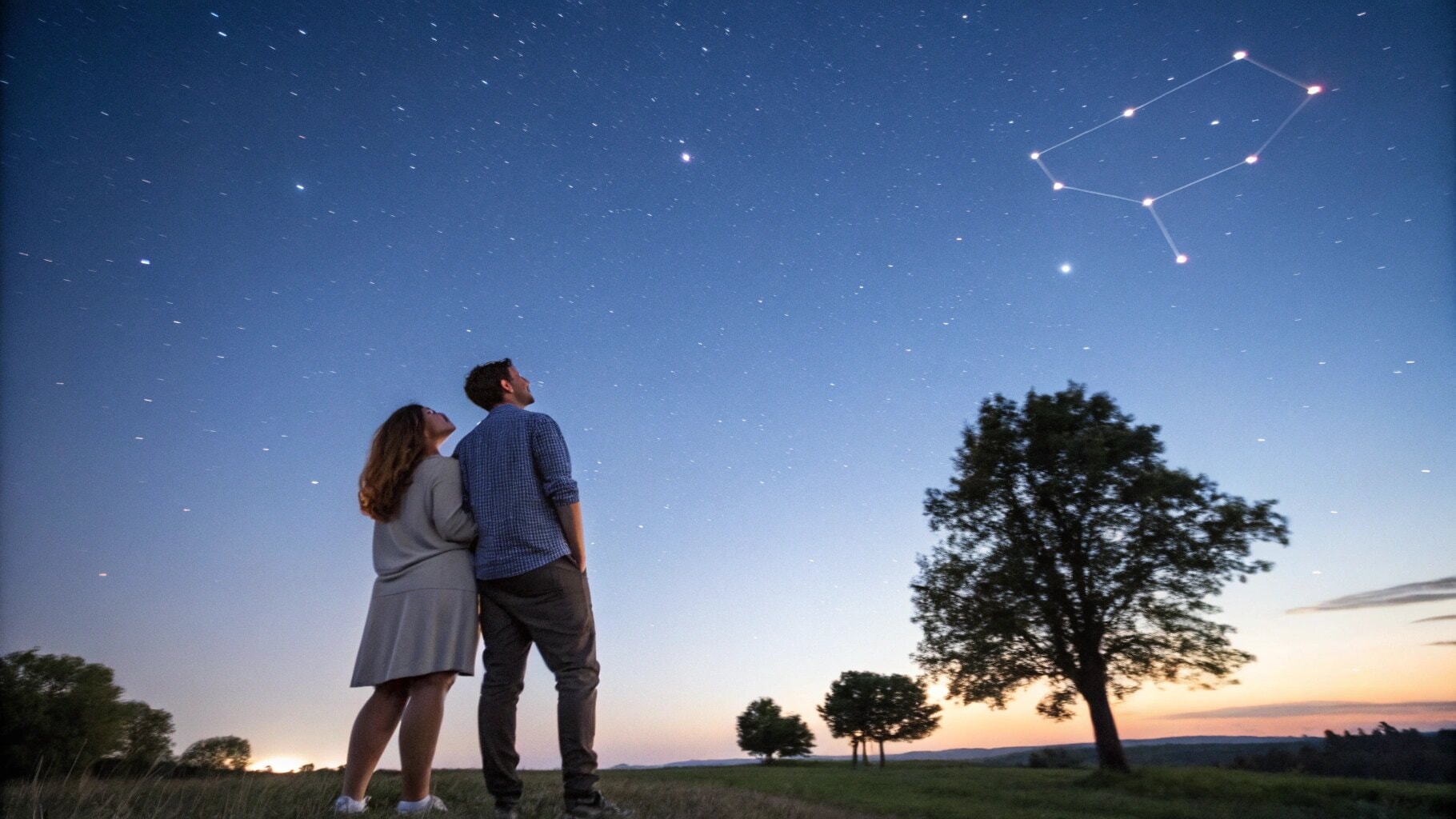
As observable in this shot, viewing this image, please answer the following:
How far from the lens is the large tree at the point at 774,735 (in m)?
61.5

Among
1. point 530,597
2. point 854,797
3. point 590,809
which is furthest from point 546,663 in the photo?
point 854,797

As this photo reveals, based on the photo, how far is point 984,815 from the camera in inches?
412

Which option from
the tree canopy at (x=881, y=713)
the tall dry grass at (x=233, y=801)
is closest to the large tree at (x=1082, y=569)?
the tall dry grass at (x=233, y=801)

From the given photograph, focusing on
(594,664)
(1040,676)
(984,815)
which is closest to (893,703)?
(1040,676)

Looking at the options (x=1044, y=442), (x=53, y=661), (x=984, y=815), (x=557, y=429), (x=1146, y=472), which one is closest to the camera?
(x=557, y=429)

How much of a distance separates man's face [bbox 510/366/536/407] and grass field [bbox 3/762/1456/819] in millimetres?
2383

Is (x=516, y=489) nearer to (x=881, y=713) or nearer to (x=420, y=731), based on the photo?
(x=420, y=731)

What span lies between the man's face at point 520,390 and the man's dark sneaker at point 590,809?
7.77 feet

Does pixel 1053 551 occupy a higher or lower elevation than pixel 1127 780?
higher

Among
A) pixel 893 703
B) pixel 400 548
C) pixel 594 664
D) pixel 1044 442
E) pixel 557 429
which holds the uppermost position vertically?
pixel 1044 442

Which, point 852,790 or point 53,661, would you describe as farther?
point 53,661

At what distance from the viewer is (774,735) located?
61.8 metres

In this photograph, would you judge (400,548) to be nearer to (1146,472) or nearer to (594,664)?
(594,664)

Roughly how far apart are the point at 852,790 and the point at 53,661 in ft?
110
